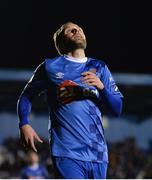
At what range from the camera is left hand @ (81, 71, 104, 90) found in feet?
9.34

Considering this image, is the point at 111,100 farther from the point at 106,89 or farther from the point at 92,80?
the point at 92,80

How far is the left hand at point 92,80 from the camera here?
285cm

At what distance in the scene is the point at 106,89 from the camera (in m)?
Answer: 2.91

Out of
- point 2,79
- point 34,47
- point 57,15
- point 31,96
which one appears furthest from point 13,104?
point 31,96

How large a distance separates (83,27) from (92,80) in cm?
787

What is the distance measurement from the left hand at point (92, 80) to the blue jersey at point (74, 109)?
5cm

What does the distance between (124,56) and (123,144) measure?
193cm

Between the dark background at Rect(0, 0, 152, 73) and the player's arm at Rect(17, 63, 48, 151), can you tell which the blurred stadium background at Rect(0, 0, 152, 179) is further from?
the player's arm at Rect(17, 63, 48, 151)

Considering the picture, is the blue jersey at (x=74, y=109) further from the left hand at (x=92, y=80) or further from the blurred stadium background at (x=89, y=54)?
the blurred stadium background at (x=89, y=54)

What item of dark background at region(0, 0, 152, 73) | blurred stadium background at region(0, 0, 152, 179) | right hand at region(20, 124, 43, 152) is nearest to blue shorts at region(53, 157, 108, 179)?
right hand at region(20, 124, 43, 152)

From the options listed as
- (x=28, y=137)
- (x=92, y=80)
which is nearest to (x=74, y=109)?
(x=92, y=80)

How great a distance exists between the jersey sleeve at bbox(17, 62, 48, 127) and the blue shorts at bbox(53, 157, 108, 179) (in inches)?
13.1

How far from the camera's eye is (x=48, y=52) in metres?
10.6

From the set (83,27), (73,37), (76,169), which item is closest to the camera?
(76,169)
